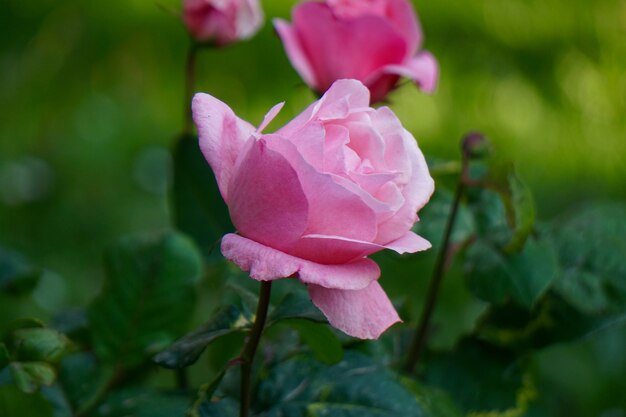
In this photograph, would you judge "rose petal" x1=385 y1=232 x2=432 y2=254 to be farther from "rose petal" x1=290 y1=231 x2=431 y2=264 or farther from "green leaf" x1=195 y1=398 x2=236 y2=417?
"green leaf" x1=195 y1=398 x2=236 y2=417

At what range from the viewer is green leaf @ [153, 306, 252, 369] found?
589 millimetres

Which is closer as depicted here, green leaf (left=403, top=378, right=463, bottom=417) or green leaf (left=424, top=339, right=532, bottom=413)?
green leaf (left=403, top=378, right=463, bottom=417)

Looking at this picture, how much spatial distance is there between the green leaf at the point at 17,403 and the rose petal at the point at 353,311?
8.4 inches

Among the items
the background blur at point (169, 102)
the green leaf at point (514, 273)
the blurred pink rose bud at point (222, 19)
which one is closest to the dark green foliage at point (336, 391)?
the green leaf at point (514, 273)

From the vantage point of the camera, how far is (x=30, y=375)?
1.96 ft

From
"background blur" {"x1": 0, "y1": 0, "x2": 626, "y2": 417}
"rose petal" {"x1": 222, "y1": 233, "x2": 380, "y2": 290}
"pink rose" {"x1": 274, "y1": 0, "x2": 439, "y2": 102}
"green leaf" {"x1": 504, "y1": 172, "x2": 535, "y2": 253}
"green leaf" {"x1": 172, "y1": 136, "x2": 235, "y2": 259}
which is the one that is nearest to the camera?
"rose petal" {"x1": 222, "y1": 233, "x2": 380, "y2": 290}

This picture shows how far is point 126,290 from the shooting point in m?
0.83

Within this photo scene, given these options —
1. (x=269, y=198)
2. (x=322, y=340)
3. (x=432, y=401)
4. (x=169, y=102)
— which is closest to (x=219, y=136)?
(x=269, y=198)

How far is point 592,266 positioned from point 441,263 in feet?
0.51

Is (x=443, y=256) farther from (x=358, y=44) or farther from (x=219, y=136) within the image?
(x=219, y=136)

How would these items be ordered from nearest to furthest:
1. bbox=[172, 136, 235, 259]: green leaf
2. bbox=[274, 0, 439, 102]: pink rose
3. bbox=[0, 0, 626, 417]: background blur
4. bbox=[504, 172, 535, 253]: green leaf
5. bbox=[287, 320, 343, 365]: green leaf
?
1. bbox=[287, 320, 343, 365]: green leaf
2. bbox=[504, 172, 535, 253]: green leaf
3. bbox=[274, 0, 439, 102]: pink rose
4. bbox=[172, 136, 235, 259]: green leaf
5. bbox=[0, 0, 626, 417]: background blur

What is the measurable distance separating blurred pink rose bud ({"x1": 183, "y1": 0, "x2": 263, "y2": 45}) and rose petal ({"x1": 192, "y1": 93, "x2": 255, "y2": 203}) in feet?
1.33

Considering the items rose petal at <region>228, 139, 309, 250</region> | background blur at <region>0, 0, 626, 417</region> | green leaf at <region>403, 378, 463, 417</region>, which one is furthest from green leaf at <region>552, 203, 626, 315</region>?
background blur at <region>0, 0, 626, 417</region>

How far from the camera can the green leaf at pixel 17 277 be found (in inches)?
34.8
